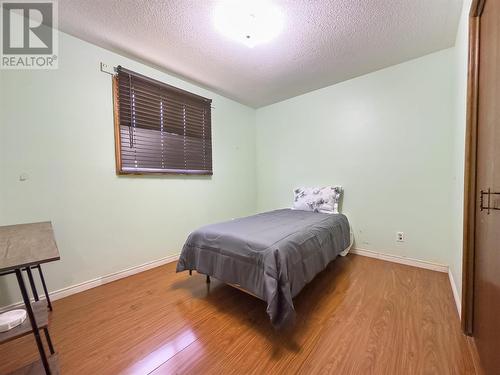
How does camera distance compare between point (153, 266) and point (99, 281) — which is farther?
point (153, 266)

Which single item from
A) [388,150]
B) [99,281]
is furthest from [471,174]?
[99,281]

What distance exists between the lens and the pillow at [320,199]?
278 cm

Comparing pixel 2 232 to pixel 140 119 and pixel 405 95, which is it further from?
pixel 405 95

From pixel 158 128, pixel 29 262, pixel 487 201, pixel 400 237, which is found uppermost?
pixel 158 128

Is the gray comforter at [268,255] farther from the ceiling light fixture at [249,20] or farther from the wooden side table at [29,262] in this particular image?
the ceiling light fixture at [249,20]

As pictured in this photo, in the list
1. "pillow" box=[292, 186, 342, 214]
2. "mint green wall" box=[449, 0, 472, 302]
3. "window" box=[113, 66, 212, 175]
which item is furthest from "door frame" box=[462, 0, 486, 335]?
"window" box=[113, 66, 212, 175]

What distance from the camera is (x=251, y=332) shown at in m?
1.42

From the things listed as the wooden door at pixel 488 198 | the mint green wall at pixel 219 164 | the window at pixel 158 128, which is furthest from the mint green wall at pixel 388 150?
the window at pixel 158 128

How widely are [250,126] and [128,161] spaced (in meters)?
2.22

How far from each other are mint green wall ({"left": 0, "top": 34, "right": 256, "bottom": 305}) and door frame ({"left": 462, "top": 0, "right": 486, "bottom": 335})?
272 cm

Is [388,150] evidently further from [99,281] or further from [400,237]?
[99,281]

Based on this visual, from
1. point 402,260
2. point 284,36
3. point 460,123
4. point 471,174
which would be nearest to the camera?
point 471,174

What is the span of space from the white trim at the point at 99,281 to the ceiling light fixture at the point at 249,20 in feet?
8.42

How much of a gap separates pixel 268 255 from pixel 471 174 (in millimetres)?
1381
